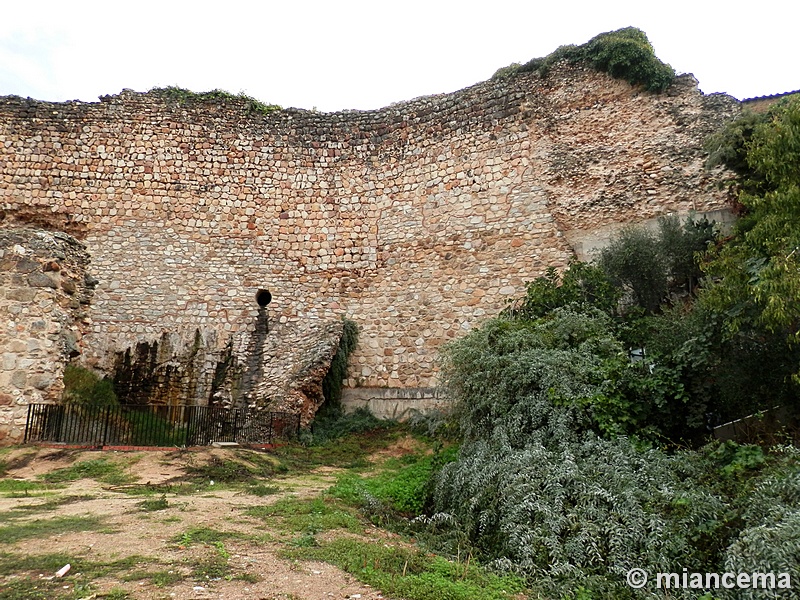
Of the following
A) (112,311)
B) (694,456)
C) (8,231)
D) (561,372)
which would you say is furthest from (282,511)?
(112,311)

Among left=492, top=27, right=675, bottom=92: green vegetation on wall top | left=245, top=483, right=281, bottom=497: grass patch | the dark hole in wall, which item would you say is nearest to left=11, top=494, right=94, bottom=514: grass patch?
left=245, top=483, right=281, bottom=497: grass patch

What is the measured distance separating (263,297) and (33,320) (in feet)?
16.1

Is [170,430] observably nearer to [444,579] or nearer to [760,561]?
[444,579]

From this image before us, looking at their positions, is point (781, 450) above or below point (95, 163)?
below

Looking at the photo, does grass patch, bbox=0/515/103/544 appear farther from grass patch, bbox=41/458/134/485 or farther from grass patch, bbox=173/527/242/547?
grass patch, bbox=41/458/134/485

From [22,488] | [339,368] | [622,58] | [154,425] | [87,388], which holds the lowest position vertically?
[22,488]

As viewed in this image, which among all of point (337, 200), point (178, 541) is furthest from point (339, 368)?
point (178, 541)

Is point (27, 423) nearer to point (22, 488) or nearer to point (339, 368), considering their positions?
point (22, 488)

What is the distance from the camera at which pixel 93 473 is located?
8.27 m

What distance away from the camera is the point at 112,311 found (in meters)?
13.5

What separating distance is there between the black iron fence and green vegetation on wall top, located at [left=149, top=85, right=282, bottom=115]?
7648 millimetres

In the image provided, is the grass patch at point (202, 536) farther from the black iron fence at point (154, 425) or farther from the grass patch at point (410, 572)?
the black iron fence at point (154, 425)

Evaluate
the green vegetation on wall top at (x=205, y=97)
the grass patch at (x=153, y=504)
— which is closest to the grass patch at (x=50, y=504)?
the grass patch at (x=153, y=504)

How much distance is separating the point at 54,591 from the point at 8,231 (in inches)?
370
